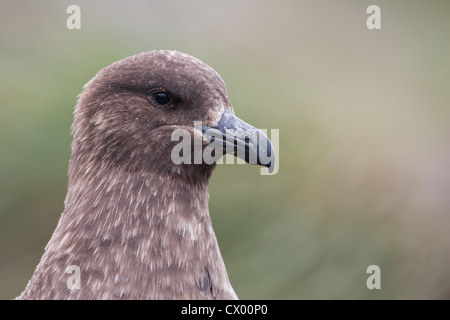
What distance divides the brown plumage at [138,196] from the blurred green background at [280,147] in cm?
206

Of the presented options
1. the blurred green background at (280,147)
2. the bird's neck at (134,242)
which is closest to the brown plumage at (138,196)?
the bird's neck at (134,242)

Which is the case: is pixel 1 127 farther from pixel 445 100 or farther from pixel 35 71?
pixel 445 100

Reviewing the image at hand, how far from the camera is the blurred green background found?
14.9 ft

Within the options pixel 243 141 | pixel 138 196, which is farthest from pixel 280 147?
pixel 138 196

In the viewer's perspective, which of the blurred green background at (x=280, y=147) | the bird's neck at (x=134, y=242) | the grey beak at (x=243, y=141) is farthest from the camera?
the blurred green background at (x=280, y=147)

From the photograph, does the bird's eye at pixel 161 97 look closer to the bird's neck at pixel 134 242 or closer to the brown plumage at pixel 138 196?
the brown plumage at pixel 138 196

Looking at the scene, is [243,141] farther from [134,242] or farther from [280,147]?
[280,147]

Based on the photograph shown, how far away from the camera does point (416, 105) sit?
605cm

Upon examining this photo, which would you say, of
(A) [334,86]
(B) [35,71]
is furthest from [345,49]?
(B) [35,71]

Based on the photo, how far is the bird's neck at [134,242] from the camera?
2.26 metres

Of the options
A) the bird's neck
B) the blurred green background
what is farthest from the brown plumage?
the blurred green background

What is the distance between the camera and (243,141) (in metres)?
2.46
